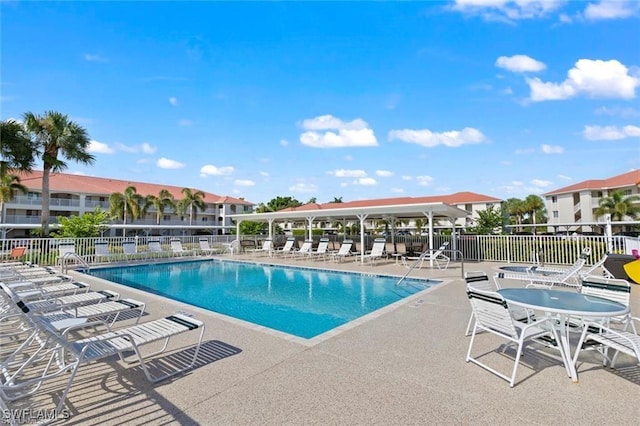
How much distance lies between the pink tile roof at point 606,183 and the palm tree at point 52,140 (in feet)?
155

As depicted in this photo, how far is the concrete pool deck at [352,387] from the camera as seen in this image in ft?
7.96

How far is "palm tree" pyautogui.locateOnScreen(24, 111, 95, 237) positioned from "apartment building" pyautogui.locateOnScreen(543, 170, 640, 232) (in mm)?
41413

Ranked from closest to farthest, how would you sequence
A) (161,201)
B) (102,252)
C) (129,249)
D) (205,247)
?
(102,252), (129,249), (205,247), (161,201)

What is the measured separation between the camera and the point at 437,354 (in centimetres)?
364

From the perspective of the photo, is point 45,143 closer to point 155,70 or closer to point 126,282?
point 155,70

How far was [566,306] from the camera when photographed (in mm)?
3123

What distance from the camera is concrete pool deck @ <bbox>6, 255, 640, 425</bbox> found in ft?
7.96

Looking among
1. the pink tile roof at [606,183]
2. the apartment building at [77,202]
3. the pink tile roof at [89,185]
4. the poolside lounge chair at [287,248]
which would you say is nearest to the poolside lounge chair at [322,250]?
the poolside lounge chair at [287,248]

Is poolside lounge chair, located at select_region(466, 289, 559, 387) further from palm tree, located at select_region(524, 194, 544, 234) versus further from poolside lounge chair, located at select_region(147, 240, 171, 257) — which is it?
palm tree, located at select_region(524, 194, 544, 234)

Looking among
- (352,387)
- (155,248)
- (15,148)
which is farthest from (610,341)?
(15,148)

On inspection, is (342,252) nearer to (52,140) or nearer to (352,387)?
(352,387)

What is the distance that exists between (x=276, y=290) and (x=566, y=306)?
7.24m

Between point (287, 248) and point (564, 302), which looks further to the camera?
point (287, 248)

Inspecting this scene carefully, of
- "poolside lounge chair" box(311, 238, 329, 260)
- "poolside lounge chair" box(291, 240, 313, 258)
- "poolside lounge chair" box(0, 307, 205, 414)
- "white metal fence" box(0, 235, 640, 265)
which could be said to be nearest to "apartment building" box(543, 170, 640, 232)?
"white metal fence" box(0, 235, 640, 265)
